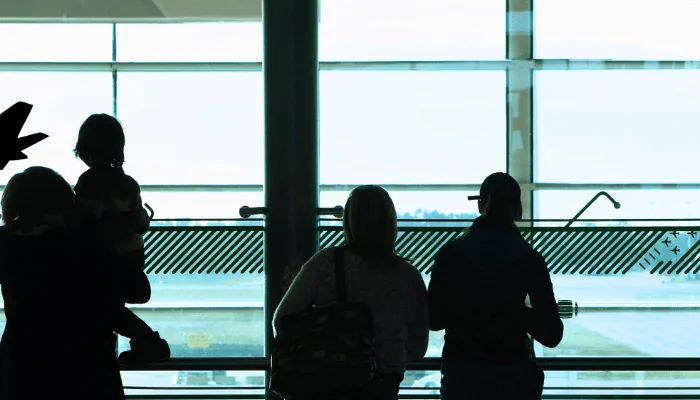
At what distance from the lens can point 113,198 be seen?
10.4 feet

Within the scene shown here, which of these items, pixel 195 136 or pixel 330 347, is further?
pixel 195 136

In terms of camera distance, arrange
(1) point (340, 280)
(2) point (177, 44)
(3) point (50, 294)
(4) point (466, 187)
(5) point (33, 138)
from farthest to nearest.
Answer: (2) point (177, 44) < (4) point (466, 187) < (5) point (33, 138) < (1) point (340, 280) < (3) point (50, 294)

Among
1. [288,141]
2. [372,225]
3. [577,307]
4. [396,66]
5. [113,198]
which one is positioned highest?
[396,66]

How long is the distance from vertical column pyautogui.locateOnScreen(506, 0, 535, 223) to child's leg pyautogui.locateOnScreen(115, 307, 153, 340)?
2.21 m

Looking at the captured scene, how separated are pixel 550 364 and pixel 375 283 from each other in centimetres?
149

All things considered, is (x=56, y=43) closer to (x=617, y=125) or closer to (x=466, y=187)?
(x=466, y=187)

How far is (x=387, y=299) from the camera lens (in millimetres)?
3246

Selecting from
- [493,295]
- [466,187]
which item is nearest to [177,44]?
[466,187]

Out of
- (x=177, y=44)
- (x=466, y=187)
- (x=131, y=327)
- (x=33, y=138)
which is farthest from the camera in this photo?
(x=177, y=44)

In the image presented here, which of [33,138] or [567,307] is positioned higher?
[33,138]

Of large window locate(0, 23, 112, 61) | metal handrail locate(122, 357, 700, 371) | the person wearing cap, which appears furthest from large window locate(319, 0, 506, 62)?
metal handrail locate(122, 357, 700, 371)

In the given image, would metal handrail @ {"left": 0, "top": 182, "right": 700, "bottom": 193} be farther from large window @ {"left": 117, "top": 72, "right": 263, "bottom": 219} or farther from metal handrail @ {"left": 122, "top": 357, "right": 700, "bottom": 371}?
metal handrail @ {"left": 122, "top": 357, "right": 700, "bottom": 371}

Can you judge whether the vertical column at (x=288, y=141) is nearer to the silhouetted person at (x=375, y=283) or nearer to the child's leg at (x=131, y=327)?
the silhouetted person at (x=375, y=283)

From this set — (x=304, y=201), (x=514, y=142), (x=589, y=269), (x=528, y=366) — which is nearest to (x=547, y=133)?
(x=514, y=142)
